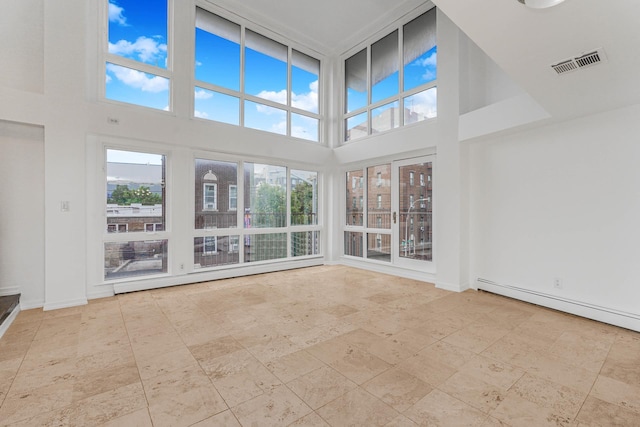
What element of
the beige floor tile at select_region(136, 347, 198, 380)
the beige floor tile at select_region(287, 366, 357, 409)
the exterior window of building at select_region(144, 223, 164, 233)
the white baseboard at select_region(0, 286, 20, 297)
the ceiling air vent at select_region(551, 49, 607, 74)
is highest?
the ceiling air vent at select_region(551, 49, 607, 74)

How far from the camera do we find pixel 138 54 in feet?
14.5

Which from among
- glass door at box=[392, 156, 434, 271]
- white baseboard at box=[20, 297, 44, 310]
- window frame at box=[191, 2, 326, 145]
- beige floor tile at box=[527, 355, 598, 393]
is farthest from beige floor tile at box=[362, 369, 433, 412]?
window frame at box=[191, 2, 326, 145]

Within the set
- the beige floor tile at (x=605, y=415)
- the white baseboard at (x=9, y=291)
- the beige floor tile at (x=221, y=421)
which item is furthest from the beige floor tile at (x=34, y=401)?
the beige floor tile at (x=605, y=415)

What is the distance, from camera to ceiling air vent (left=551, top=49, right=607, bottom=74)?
7.13 ft

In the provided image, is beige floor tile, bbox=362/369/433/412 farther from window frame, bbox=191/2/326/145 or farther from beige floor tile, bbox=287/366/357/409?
window frame, bbox=191/2/326/145

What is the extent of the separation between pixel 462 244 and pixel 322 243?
10.1ft

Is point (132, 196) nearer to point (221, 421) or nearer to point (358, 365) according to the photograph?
point (221, 421)

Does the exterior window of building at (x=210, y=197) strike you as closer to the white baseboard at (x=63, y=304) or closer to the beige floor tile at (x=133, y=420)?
the white baseboard at (x=63, y=304)

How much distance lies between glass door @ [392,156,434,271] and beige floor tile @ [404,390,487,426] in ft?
10.9

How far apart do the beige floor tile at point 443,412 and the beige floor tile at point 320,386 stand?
0.44 meters

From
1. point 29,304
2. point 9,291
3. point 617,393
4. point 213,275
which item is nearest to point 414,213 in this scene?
point 617,393

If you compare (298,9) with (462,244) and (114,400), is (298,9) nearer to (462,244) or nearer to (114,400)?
(462,244)

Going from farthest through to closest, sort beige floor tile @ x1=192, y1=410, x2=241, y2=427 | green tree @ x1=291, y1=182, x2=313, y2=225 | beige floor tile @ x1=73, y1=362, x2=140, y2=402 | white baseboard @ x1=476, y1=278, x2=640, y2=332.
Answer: green tree @ x1=291, y1=182, x2=313, y2=225
white baseboard @ x1=476, y1=278, x2=640, y2=332
beige floor tile @ x1=73, y1=362, x2=140, y2=402
beige floor tile @ x1=192, y1=410, x2=241, y2=427

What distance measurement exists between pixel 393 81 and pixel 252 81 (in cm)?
276
